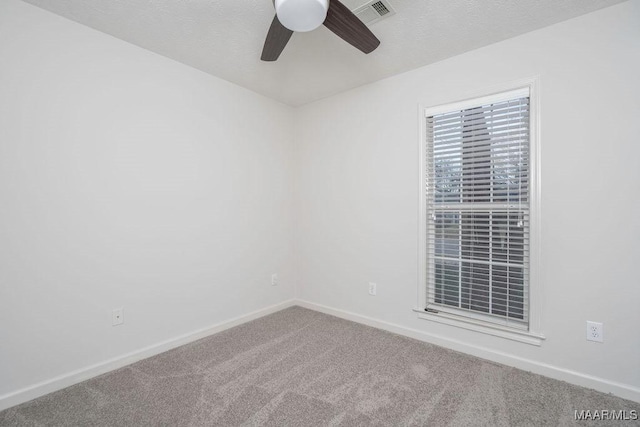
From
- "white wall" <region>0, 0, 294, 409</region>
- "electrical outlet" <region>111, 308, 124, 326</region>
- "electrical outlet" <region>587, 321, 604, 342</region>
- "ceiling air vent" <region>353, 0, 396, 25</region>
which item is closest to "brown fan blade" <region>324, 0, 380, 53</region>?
"ceiling air vent" <region>353, 0, 396, 25</region>

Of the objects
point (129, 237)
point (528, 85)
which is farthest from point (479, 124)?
point (129, 237)

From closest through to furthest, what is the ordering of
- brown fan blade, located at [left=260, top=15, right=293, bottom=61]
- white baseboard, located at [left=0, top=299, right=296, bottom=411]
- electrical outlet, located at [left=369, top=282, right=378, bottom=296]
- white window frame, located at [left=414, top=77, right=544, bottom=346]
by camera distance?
brown fan blade, located at [left=260, top=15, right=293, bottom=61]
white baseboard, located at [left=0, top=299, right=296, bottom=411]
white window frame, located at [left=414, top=77, right=544, bottom=346]
electrical outlet, located at [left=369, top=282, right=378, bottom=296]

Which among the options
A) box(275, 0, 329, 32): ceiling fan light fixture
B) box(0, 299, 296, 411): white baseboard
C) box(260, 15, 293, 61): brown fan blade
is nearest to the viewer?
box(275, 0, 329, 32): ceiling fan light fixture

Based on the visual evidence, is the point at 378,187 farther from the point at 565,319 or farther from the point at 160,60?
the point at 160,60

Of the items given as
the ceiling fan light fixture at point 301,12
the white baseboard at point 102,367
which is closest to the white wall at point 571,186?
the ceiling fan light fixture at point 301,12

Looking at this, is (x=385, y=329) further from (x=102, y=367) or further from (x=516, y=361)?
(x=102, y=367)

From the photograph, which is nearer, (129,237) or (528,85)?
(528,85)

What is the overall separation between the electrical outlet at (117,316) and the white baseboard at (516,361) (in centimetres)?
206

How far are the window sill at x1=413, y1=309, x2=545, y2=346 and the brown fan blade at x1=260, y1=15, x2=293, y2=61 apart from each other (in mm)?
2362

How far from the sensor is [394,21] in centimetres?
204

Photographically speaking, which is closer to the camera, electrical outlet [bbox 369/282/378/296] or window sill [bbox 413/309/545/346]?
window sill [bbox 413/309/545/346]

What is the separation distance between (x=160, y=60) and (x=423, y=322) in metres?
3.18

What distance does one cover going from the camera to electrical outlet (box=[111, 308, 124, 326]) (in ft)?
7.37

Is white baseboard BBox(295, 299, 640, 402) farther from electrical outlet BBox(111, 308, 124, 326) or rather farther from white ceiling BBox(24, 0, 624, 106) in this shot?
white ceiling BBox(24, 0, 624, 106)
